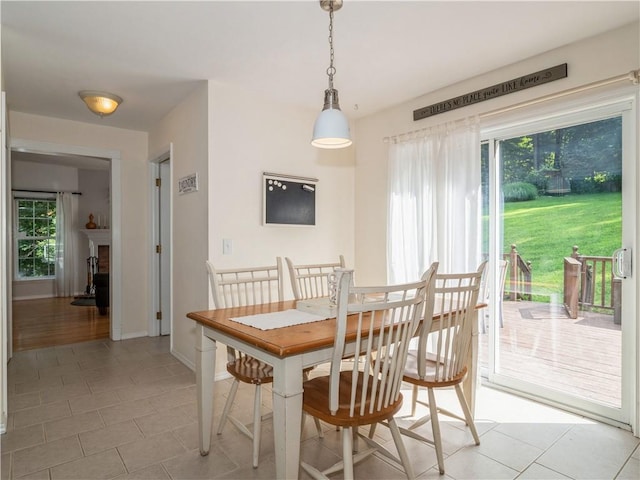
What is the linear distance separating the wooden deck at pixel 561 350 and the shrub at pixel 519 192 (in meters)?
0.81

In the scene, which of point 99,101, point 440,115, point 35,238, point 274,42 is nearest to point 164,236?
point 99,101

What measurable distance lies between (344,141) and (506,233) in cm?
167

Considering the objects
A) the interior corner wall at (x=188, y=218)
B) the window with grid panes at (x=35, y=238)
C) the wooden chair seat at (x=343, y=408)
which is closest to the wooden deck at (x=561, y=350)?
the wooden chair seat at (x=343, y=408)

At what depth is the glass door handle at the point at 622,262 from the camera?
2.29 m

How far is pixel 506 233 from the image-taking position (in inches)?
118

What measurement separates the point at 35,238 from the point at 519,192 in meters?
8.01

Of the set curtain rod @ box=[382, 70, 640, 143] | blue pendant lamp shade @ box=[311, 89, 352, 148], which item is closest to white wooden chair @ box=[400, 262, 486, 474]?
blue pendant lamp shade @ box=[311, 89, 352, 148]

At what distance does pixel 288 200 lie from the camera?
3.51 metres

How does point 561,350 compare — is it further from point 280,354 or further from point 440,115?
point 280,354

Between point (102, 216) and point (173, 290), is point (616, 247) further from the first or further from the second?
point (102, 216)

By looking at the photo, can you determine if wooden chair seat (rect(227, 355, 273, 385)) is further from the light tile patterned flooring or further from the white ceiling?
the white ceiling

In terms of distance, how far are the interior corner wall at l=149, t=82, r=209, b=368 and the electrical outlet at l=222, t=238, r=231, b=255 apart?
144 millimetres

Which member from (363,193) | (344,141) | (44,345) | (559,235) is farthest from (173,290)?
(559,235)

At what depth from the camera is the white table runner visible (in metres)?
1.73
